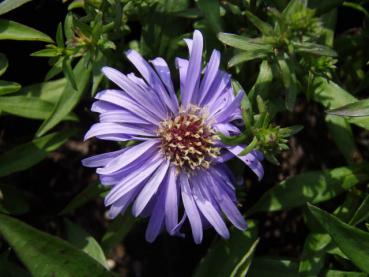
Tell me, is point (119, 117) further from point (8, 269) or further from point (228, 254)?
point (8, 269)

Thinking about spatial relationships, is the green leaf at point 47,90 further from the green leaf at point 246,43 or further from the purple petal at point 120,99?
the green leaf at point 246,43

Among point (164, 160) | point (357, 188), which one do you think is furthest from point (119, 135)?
point (357, 188)

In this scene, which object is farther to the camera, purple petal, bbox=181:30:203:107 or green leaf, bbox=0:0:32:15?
green leaf, bbox=0:0:32:15

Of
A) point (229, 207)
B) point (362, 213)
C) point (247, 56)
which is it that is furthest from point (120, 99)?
point (362, 213)

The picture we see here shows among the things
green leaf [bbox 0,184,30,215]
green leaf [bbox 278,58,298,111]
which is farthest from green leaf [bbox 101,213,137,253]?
green leaf [bbox 278,58,298,111]

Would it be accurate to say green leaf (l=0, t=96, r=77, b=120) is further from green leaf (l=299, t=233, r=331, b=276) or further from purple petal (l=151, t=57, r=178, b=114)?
green leaf (l=299, t=233, r=331, b=276)

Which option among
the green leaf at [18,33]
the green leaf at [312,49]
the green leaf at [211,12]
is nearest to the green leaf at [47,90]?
the green leaf at [18,33]

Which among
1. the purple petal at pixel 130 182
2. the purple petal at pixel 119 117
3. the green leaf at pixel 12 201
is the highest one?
the purple petal at pixel 119 117
